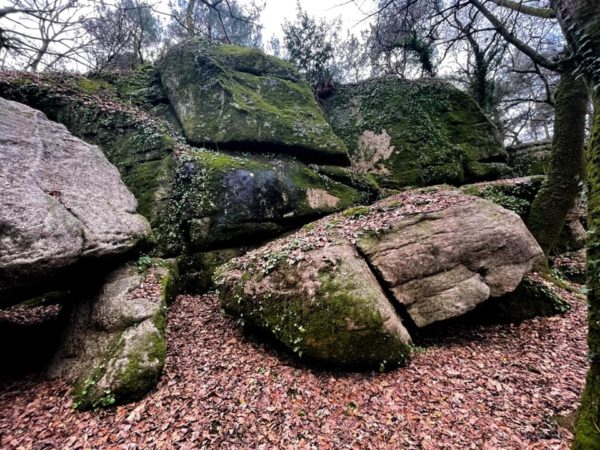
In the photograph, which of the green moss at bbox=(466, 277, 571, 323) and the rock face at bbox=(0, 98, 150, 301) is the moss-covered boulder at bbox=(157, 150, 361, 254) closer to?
the rock face at bbox=(0, 98, 150, 301)

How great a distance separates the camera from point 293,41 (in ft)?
49.4

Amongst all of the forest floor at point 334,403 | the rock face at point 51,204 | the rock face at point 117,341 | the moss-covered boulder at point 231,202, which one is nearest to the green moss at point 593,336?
the forest floor at point 334,403

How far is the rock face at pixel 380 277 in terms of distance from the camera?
14.9 feet

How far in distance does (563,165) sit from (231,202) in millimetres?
8542

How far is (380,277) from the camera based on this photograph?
5359mm

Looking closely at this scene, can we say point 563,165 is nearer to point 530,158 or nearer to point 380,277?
point 380,277

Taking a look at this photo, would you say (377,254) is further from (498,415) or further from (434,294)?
(498,415)

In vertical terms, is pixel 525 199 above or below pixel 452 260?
above

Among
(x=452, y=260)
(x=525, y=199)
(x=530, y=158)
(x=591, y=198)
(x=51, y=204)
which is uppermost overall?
(x=51, y=204)

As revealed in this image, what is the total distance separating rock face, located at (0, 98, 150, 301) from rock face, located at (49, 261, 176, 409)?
2.68 feet

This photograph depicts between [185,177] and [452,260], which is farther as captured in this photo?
[185,177]

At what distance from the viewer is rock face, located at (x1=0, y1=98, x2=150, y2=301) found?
13.7 ft

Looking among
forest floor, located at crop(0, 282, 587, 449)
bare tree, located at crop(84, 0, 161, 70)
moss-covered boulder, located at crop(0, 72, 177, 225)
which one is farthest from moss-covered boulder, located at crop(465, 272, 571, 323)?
bare tree, located at crop(84, 0, 161, 70)

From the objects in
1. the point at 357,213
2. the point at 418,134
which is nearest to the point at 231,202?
the point at 357,213
